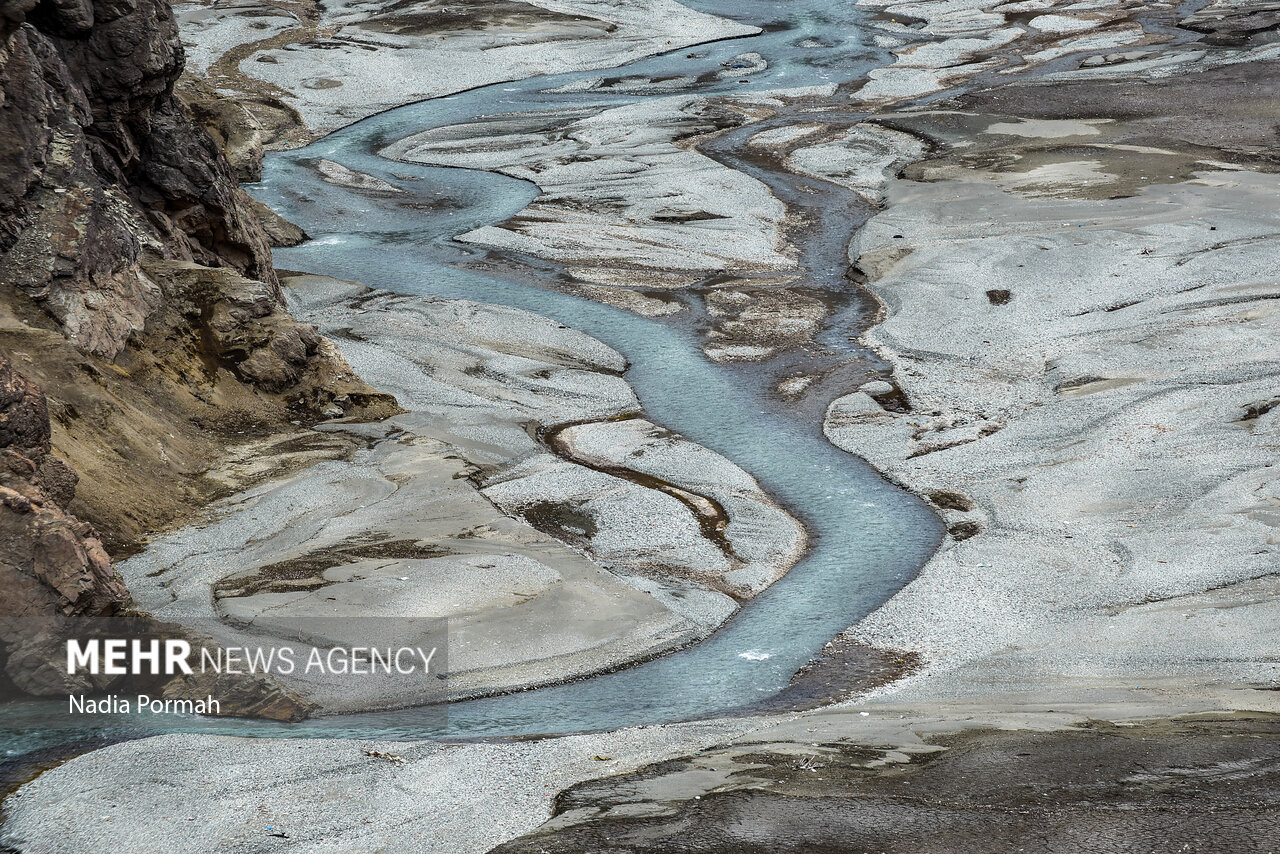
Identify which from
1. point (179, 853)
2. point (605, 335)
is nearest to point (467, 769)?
point (179, 853)

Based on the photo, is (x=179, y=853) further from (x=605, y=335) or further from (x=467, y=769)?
(x=605, y=335)

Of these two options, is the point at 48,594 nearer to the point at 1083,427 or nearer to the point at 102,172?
the point at 102,172

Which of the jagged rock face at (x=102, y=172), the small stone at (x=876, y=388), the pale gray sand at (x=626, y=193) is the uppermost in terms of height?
the jagged rock face at (x=102, y=172)

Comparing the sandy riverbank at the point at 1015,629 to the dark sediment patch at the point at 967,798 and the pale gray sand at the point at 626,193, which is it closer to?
the dark sediment patch at the point at 967,798

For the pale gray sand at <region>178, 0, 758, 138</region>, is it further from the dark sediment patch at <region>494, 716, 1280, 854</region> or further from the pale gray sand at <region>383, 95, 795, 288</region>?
the dark sediment patch at <region>494, 716, 1280, 854</region>

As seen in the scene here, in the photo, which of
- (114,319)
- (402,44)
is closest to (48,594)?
(114,319)

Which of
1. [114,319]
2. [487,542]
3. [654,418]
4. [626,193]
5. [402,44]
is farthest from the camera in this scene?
[402,44]

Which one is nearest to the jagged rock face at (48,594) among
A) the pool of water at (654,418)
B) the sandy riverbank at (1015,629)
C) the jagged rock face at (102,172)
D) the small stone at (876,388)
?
the pool of water at (654,418)
